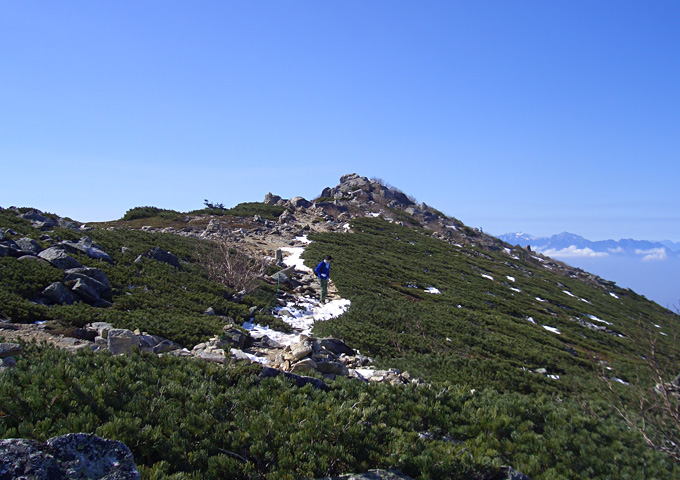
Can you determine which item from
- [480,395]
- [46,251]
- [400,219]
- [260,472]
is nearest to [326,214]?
[400,219]

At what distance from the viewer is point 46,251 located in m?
12.5

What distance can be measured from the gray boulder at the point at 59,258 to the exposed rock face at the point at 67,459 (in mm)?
11311

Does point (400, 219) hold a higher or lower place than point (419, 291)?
higher

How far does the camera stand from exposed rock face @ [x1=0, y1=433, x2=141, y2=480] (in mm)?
2785

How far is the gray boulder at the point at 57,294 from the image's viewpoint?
34.1 feet

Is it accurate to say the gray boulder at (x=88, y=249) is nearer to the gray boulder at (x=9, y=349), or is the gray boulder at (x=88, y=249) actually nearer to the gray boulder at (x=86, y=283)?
the gray boulder at (x=86, y=283)

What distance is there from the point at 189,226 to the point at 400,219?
109 feet

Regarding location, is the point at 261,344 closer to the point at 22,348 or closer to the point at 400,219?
the point at 22,348

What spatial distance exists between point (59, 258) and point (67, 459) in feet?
38.4

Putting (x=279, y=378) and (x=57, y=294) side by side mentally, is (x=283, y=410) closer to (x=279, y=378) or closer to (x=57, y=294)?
(x=279, y=378)

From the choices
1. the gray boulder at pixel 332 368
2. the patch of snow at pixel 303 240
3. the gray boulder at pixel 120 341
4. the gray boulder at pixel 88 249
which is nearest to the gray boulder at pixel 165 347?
the gray boulder at pixel 120 341

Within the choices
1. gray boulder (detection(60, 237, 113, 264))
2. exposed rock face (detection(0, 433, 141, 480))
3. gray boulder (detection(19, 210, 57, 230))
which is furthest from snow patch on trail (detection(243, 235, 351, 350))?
gray boulder (detection(19, 210, 57, 230))

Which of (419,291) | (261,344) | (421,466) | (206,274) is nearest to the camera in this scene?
(421,466)

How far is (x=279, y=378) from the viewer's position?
20.5 feet
